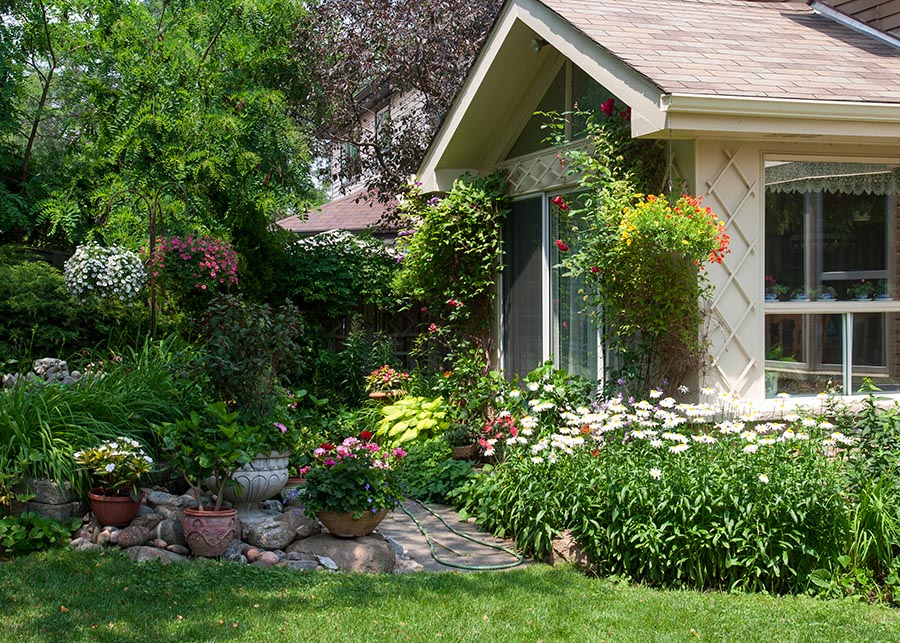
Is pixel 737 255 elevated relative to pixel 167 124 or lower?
lower

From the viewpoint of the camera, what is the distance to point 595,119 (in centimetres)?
769

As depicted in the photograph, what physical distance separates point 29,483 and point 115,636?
200cm

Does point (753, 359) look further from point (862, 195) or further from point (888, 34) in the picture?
point (888, 34)

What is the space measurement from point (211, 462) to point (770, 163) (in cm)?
454

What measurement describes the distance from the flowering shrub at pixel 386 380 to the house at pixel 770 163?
2.76m

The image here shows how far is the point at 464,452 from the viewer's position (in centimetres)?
856

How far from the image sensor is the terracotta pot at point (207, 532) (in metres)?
5.47

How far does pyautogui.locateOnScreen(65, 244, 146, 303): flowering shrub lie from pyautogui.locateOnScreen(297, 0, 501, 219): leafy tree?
645 cm

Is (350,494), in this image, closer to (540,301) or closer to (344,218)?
(540,301)

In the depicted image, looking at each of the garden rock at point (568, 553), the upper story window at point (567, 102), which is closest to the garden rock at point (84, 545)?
the garden rock at point (568, 553)

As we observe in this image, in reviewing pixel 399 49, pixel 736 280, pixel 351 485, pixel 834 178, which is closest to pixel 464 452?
pixel 351 485

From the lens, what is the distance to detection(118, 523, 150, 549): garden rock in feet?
18.3

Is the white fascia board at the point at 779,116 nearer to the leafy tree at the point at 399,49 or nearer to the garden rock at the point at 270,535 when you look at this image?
the garden rock at the point at 270,535

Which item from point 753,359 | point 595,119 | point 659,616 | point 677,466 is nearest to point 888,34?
point 595,119
